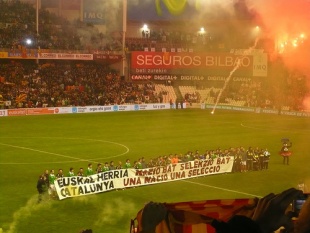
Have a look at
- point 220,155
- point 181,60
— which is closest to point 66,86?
point 181,60

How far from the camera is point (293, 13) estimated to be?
6.60 m

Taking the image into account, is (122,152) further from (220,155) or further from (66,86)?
(66,86)

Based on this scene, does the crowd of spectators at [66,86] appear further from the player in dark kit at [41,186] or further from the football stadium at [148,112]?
the player in dark kit at [41,186]

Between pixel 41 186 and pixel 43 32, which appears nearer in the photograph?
pixel 41 186

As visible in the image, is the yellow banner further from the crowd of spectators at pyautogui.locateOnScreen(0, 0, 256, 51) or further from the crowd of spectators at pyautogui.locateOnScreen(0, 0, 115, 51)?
the crowd of spectators at pyautogui.locateOnScreen(0, 0, 256, 51)

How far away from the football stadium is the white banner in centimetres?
5

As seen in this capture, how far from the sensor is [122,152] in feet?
90.9

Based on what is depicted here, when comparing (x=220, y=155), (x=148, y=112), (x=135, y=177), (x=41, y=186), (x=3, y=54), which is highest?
(x=3, y=54)

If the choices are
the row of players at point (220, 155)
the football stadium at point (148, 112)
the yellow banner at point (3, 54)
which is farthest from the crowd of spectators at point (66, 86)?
the row of players at point (220, 155)

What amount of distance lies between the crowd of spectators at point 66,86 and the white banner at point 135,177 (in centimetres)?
2430

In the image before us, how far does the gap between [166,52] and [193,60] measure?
8.92 feet

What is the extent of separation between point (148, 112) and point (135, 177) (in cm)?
2782

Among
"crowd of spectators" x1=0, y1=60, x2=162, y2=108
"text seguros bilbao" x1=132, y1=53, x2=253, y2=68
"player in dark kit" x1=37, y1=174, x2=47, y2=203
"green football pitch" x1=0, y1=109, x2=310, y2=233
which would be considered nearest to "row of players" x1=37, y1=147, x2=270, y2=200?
"green football pitch" x1=0, y1=109, x2=310, y2=233

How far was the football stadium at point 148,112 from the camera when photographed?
10375 millimetres
